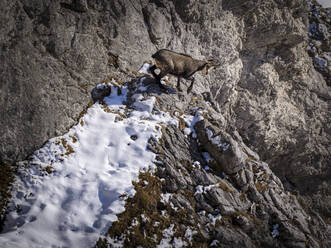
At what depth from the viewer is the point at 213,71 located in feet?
45.1

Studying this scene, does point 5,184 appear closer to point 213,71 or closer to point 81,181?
point 81,181

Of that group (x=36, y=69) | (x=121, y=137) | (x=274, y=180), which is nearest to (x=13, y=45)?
(x=36, y=69)

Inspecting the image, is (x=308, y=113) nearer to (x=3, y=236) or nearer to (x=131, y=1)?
(x=131, y=1)

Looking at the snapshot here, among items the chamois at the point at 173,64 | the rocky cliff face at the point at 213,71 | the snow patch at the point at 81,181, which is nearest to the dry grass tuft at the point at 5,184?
the snow patch at the point at 81,181

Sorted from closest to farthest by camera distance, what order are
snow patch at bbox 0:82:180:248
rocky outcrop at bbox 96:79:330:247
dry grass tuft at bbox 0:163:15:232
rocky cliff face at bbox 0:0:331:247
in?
snow patch at bbox 0:82:180:248
dry grass tuft at bbox 0:163:15:232
rocky outcrop at bbox 96:79:330:247
rocky cliff face at bbox 0:0:331:247

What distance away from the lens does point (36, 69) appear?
21.3 feet

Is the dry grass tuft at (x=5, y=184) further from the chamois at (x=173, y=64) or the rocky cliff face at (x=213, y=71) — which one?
the chamois at (x=173, y=64)

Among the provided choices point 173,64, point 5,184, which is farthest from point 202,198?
point 5,184

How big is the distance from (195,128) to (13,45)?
21.1ft

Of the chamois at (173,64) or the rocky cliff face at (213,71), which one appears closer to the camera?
the rocky cliff face at (213,71)

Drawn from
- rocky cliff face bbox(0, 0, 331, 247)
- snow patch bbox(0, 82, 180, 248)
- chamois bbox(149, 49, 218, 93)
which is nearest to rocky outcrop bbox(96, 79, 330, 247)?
rocky cliff face bbox(0, 0, 331, 247)

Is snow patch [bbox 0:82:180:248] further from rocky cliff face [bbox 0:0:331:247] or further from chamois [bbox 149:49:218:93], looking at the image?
chamois [bbox 149:49:218:93]

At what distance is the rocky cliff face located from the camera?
625 cm

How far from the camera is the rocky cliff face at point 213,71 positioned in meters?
6.25
